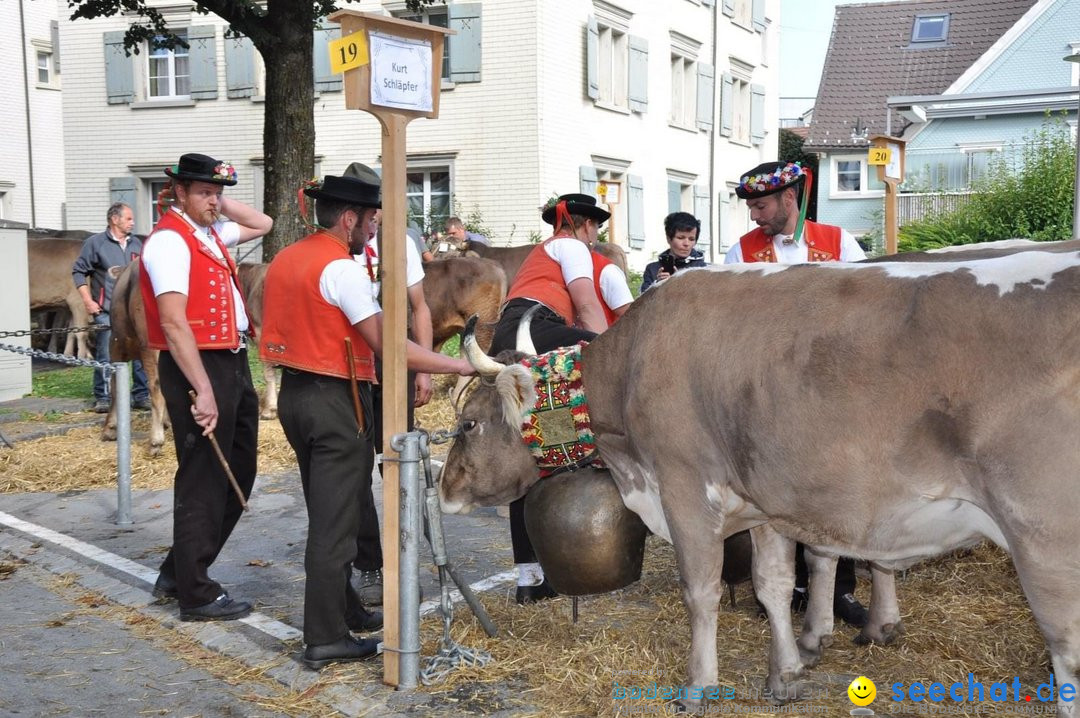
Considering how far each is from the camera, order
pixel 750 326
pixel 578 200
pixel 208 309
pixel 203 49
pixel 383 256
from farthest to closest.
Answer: pixel 203 49
pixel 578 200
pixel 208 309
pixel 383 256
pixel 750 326

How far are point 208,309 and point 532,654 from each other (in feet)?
7.52

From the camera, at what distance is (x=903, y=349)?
3.77 meters

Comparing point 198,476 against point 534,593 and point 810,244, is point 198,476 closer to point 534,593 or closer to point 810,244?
point 534,593

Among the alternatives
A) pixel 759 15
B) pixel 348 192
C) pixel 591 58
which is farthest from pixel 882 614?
pixel 759 15

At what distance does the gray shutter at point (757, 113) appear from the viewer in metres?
33.7

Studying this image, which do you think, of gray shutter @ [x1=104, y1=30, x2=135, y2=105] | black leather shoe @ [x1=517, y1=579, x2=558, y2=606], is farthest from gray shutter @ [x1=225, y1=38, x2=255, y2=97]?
black leather shoe @ [x1=517, y1=579, x2=558, y2=606]

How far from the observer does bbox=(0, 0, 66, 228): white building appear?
107 feet

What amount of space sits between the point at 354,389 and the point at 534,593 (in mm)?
1629

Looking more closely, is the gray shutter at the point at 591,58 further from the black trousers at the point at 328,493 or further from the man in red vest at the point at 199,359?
the black trousers at the point at 328,493

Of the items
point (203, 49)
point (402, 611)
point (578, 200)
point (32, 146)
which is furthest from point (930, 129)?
point (402, 611)

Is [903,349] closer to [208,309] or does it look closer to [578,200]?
[578,200]

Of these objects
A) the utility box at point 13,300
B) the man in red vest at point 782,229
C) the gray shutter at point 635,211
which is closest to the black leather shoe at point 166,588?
the man in red vest at point 782,229

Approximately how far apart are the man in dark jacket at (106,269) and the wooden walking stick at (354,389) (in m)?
7.74

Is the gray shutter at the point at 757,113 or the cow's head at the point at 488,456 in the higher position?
Result: the gray shutter at the point at 757,113
